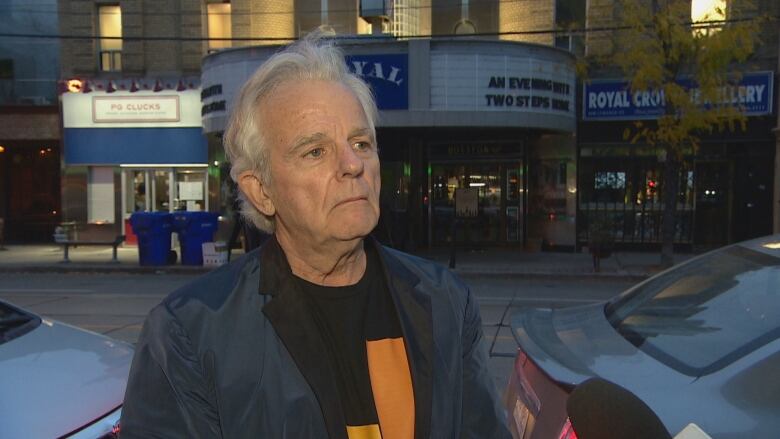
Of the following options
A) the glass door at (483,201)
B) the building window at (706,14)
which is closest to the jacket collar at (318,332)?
the building window at (706,14)

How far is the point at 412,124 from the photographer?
47.3 feet

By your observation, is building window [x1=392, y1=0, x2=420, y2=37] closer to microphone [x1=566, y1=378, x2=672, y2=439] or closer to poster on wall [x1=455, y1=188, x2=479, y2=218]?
poster on wall [x1=455, y1=188, x2=479, y2=218]

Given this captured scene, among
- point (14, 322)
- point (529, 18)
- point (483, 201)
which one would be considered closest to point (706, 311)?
point (14, 322)

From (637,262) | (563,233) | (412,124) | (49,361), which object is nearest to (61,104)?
(412,124)

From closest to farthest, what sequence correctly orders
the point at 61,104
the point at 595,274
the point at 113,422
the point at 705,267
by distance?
the point at 113,422 < the point at 705,267 < the point at 595,274 < the point at 61,104

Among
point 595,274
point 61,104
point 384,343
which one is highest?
point 61,104

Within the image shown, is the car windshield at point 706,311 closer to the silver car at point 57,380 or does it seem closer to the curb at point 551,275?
the silver car at point 57,380

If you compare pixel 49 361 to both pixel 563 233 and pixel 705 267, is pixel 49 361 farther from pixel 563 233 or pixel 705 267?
pixel 563 233

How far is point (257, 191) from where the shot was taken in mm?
1794

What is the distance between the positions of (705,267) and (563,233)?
14008 millimetres

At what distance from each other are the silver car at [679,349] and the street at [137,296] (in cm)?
311

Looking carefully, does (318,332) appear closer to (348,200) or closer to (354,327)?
(354,327)

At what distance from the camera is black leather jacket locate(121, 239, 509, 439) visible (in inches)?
57.7

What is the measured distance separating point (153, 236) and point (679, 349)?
13683mm
